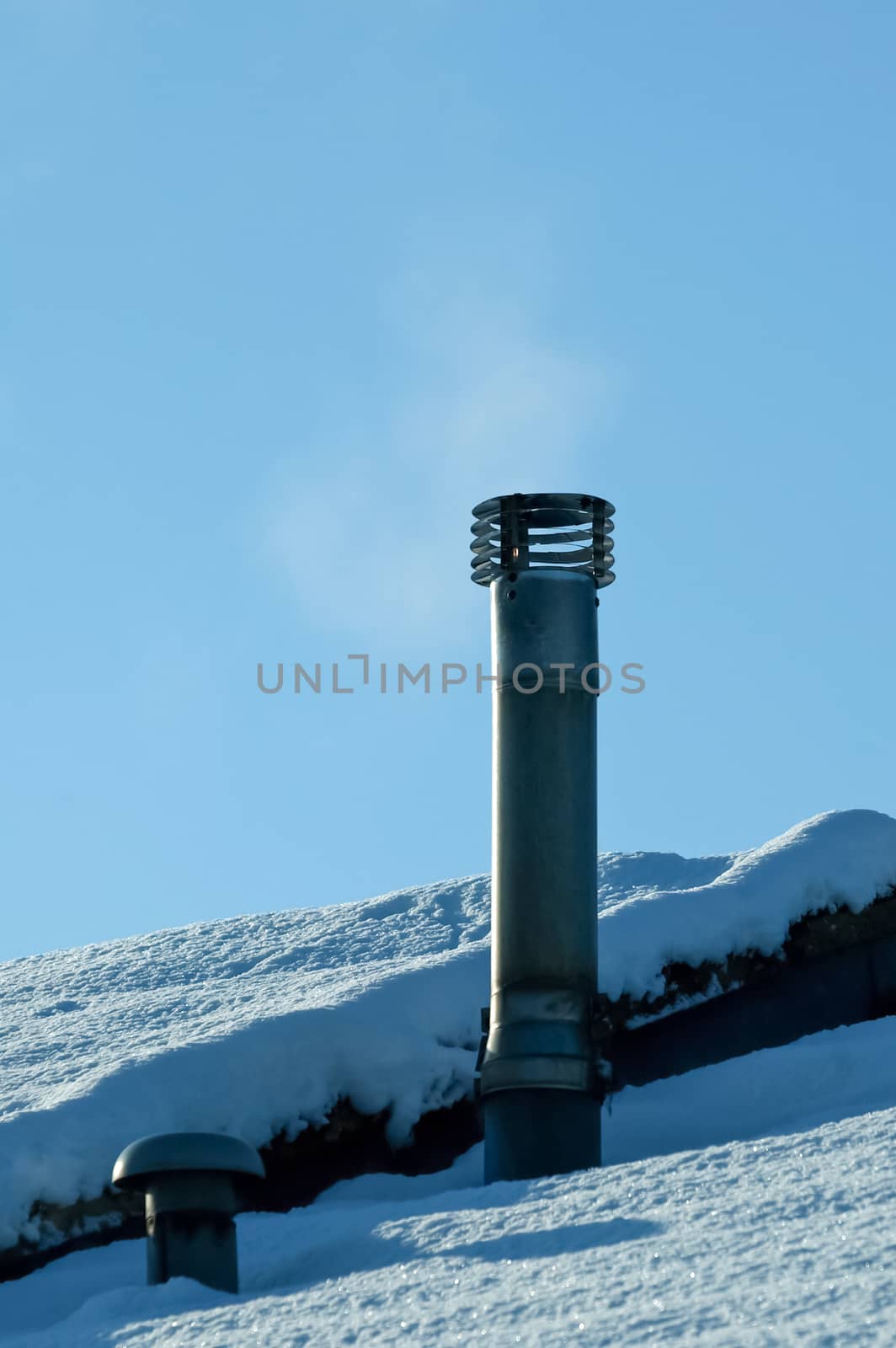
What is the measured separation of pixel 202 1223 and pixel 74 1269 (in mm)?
1265

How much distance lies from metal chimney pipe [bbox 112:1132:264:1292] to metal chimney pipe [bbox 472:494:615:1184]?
1.78 metres

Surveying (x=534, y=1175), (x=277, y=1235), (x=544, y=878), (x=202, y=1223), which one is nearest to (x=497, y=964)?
(x=544, y=878)

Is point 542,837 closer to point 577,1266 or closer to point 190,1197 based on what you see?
point 190,1197

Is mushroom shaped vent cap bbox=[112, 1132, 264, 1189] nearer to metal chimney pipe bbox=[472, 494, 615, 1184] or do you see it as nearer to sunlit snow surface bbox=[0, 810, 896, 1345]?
sunlit snow surface bbox=[0, 810, 896, 1345]

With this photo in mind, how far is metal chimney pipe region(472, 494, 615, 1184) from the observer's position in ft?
23.5

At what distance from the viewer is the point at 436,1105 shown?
7.62 metres

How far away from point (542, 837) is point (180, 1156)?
8.48 feet

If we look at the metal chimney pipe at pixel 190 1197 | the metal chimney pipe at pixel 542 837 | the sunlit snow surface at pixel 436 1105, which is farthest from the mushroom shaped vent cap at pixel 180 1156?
the metal chimney pipe at pixel 542 837

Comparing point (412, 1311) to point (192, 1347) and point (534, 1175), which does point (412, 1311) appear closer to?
point (192, 1347)

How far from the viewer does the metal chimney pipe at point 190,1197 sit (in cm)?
533

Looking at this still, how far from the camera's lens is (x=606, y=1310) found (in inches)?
155

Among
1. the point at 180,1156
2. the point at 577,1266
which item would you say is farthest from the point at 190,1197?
the point at 577,1266

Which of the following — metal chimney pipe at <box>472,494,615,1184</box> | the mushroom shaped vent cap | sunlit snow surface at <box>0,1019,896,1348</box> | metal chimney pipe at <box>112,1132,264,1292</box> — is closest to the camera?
sunlit snow surface at <box>0,1019,896,1348</box>

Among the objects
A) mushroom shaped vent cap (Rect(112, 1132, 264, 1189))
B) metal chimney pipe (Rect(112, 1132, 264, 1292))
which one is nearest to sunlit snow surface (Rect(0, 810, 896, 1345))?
metal chimney pipe (Rect(112, 1132, 264, 1292))
